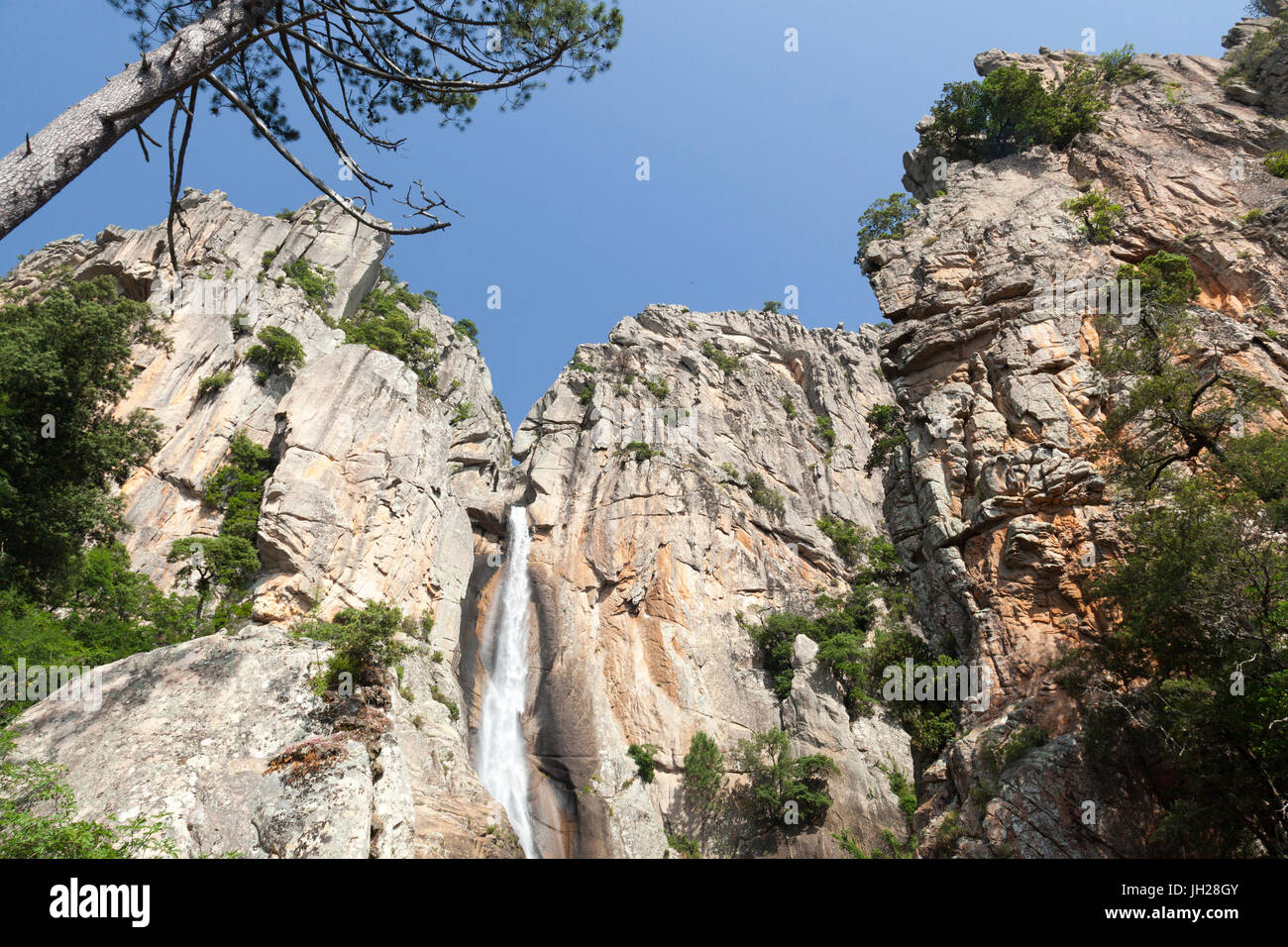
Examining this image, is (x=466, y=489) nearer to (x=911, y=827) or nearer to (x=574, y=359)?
(x=574, y=359)

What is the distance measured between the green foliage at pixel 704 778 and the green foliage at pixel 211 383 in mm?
28772

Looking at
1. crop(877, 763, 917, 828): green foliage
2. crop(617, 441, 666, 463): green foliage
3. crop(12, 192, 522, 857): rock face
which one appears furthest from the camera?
crop(617, 441, 666, 463): green foliage

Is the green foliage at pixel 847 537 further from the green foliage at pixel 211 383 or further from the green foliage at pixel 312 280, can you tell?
the green foliage at pixel 211 383

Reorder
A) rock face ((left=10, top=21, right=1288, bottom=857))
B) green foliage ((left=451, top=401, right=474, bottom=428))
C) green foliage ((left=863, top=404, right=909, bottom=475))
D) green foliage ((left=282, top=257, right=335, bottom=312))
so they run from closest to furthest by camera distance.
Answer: rock face ((left=10, top=21, right=1288, bottom=857)) → green foliage ((left=863, top=404, right=909, bottom=475)) → green foliage ((left=282, top=257, right=335, bottom=312)) → green foliage ((left=451, top=401, right=474, bottom=428))

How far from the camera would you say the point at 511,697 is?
37.2 m

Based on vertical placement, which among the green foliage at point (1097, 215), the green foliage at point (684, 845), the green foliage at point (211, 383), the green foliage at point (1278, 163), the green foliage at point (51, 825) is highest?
the green foliage at point (211, 383)

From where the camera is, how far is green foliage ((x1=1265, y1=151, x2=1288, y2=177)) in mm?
20703

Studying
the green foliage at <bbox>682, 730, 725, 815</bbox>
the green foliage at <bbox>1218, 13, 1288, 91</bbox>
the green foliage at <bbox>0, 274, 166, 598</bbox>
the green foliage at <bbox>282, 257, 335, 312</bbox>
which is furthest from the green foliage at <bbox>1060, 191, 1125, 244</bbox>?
the green foliage at <bbox>282, 257, 335, 312</bbox>

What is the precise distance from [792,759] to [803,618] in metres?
8.76

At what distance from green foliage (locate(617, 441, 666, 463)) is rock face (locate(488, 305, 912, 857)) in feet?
0.50

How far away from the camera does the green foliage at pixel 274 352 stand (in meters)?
37.3

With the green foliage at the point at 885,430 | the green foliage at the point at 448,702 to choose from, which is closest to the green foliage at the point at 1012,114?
the green foliage at the point at 885,430

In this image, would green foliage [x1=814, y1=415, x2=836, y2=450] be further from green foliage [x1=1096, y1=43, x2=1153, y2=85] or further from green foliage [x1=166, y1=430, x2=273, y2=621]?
green foliage [x1=166, y1=430, x2=273, y2=621]

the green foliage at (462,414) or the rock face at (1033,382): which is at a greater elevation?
the green foliage at (462,414)
